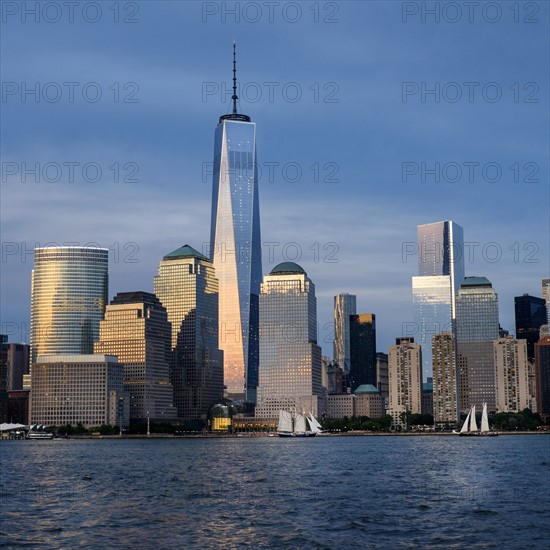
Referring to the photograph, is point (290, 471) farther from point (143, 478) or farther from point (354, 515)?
point (354, 515)

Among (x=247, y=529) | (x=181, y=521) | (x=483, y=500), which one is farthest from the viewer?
(x=483, y=500)

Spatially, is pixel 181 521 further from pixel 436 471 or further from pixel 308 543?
pixel 436 471

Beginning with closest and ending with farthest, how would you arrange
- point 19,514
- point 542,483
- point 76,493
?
point 19,514, point 76,493, point 542,483

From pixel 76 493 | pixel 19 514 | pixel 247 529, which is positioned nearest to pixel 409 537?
pixel 247 529

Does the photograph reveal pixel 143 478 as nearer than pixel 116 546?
No

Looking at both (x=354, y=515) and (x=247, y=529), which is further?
(x=354, y=515)

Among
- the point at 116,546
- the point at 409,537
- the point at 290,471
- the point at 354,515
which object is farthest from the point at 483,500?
the point at 290,471
